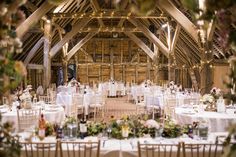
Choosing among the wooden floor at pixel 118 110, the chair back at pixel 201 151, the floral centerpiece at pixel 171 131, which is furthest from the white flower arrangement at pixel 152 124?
the wooden floor at pixel 118 110

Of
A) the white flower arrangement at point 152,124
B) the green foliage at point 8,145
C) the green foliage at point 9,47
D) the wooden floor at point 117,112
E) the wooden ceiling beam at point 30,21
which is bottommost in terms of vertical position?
the wooden floor at point 117,112

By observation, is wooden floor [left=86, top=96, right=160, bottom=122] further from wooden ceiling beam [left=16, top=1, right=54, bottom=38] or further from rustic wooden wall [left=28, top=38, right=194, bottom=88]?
rustic wooden wall [left=28, top=38, right=194, bottom=88]

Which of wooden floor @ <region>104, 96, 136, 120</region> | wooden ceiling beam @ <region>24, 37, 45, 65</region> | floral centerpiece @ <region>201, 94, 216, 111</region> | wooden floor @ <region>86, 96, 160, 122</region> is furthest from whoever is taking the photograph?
wooden ceiling beam @ <region>24, 37, 45, 65</region>

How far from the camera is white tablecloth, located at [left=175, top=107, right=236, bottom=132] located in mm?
6445

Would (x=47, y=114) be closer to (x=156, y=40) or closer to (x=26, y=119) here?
(x=26, y=119)

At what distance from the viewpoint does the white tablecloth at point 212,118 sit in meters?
6.44

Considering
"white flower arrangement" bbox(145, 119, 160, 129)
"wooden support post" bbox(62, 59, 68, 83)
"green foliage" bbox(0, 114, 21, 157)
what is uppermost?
"wooden support post" bbox(62, 59, 68, 83)

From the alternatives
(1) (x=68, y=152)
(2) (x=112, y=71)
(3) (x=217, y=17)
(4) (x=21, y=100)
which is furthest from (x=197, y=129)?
(2) (x=112, y=71)

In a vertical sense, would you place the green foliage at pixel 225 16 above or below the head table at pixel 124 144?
above

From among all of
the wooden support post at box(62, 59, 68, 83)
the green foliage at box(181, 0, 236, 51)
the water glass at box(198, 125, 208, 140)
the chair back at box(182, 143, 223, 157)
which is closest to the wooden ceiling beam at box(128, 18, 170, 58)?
the wooden support post at box(62, 59, 68, 83)

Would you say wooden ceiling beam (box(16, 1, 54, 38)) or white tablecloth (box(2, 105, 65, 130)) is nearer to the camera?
white tablecloth (box(2, 105, 65, 130))

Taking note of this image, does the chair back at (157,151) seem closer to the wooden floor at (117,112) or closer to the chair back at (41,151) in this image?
the chair back at (41,151)

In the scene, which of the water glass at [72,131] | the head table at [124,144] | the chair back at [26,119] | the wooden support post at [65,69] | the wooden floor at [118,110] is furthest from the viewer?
the wooden support post at [65,69]

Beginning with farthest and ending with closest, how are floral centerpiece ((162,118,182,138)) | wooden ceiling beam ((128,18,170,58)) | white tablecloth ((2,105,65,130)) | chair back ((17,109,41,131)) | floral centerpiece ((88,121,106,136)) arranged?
wooden ceiling beam ((128,18,170,58)), white tablecloth ((2,105,65,130)), chair back ((17,109,41,131)), floral centerpiece ((88,121,106,136)), floral centerpiece ((162,118,182,138))
